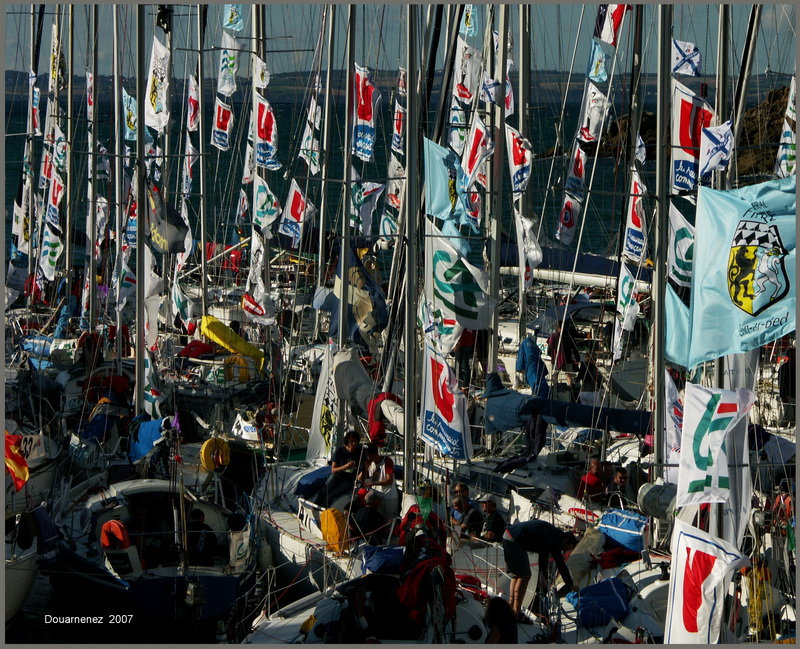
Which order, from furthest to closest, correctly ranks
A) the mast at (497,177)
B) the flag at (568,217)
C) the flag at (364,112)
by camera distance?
the flag at (364,112) < the flag at (568,217) < the mast at (497,177)

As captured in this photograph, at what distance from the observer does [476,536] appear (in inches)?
628

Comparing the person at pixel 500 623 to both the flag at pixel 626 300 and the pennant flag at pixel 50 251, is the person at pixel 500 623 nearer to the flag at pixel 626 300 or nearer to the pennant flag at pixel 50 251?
the flag at pixel 626 300

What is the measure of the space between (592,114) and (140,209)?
823cm

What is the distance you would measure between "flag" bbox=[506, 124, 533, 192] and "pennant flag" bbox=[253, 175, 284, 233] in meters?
4.88

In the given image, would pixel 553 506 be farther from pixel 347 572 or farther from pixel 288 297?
pixel 288 297

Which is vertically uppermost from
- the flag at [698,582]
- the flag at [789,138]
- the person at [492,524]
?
the flag at [789,138]

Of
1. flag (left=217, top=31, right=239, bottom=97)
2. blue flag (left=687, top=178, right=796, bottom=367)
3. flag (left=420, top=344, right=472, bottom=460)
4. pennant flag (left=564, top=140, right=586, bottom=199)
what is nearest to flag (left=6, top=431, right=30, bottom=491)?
flag (left=420, top=344, right=472, bottom=460)

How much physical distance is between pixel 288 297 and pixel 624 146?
1282 centimetres

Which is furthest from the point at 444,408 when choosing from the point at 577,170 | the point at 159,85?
the point at 159,85

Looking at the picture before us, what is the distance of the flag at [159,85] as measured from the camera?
73.3ft

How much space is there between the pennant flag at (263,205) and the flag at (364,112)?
2177 mm

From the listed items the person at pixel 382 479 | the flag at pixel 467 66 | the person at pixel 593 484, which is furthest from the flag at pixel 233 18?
the person at pixel 593 484

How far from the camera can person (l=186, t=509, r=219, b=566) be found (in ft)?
51.6

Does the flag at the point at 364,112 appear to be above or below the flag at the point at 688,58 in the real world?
below
